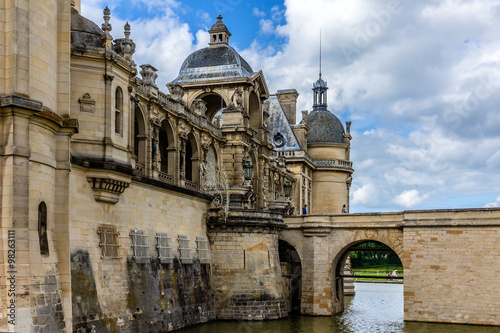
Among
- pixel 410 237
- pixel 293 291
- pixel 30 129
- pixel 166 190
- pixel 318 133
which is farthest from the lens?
pixel 318 133

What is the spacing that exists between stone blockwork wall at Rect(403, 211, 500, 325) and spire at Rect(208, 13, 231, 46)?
69.6ft

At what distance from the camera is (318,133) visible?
7462 centimetres

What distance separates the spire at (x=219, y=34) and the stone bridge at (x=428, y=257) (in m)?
16.5

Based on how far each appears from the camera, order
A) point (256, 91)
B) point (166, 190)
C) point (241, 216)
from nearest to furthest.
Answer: point (166, 190) → point (241, 216) → point (256, 91)

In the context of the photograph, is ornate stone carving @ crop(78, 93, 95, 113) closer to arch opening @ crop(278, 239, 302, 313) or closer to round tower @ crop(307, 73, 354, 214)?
arch opening @ crop(278, 239, 302, 313)

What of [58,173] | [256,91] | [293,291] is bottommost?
[293,291]

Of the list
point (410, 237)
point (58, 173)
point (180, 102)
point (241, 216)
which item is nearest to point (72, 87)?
point (58, 173)

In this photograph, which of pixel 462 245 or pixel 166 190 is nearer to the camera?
pixel 166 190

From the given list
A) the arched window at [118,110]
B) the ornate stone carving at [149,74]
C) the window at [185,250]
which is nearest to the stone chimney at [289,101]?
the ornate stone carving at [149,74]

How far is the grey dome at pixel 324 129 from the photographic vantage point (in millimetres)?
74500

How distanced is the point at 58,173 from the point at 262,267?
20769 mm

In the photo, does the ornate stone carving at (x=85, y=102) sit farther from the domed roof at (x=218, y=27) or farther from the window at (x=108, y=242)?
the domed roof at (x=218, y=27)

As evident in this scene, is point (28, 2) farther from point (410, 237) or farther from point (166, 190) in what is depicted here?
point (410, 237)

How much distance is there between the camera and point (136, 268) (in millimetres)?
29141
